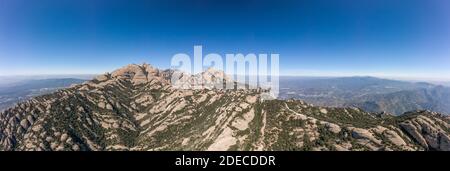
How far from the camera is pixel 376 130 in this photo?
A: 608 ft
